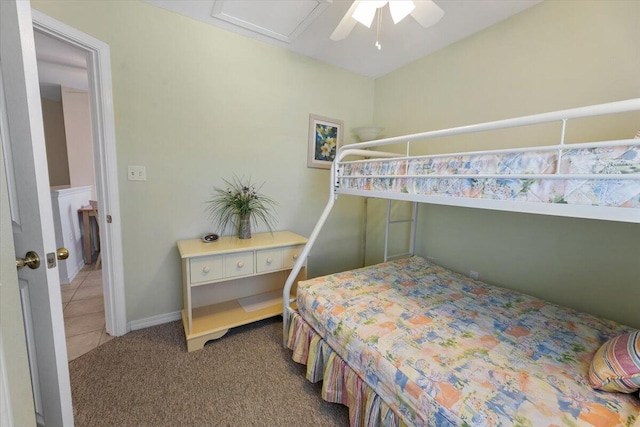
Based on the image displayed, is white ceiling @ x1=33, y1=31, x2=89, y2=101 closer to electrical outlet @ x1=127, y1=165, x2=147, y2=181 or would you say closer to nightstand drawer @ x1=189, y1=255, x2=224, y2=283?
electrical outlet @ x1=127, y1=165, x2=147, y2=181

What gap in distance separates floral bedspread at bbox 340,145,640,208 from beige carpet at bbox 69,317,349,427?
1315mm

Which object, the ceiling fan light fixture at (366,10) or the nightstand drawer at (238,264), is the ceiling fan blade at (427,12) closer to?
the ceiling fan light fixture at (366,10)

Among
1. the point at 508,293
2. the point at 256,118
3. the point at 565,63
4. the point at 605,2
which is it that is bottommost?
the point at 508,293

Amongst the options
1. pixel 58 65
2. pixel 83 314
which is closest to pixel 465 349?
pixel 83 314

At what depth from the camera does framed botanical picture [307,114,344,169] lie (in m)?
2.62

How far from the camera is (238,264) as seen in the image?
191 centimetres

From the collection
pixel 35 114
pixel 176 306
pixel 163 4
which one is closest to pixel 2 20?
pixel 35 114

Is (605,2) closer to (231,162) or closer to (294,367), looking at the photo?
(231,162)

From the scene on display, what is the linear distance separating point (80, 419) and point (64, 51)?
3210mm

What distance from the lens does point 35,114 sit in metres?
0.78

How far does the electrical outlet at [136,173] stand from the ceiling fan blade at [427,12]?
206 centimetres

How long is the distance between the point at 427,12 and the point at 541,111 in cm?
111

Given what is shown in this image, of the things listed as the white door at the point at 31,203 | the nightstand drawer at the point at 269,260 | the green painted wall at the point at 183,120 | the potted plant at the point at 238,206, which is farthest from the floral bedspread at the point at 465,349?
the green painted wall at the point at 183,120

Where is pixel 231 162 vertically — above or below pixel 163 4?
below
